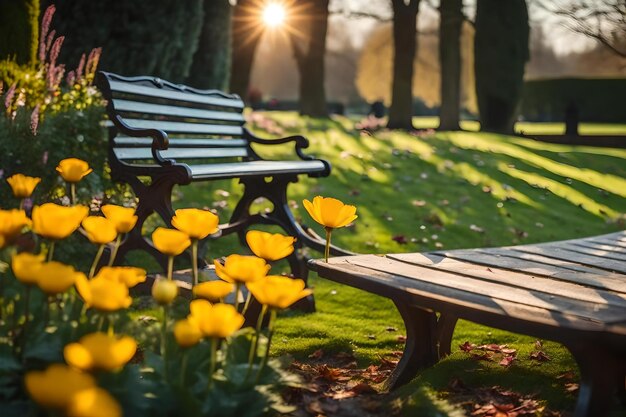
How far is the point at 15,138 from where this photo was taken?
470 cm

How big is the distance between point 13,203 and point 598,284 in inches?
137

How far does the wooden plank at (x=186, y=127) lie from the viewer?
5007 millimetres

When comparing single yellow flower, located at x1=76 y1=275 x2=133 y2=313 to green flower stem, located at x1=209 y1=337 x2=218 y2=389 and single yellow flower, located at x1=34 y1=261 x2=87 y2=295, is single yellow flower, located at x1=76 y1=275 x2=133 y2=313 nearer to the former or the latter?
single yellow flower, located at x1=34 y1=261 x2=87 y2=295

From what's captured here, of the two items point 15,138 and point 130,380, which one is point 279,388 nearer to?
point 130,380

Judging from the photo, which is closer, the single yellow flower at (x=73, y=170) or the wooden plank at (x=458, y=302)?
the wooden plank at (x=458, y=302)

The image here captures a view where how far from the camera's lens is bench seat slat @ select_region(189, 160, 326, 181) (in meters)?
4.30

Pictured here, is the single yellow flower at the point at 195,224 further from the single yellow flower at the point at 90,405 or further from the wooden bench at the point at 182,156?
the wooden bench at the point at 182,156

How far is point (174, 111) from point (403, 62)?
50.7 feet

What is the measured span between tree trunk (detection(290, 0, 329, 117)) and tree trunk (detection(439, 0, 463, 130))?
334 cm

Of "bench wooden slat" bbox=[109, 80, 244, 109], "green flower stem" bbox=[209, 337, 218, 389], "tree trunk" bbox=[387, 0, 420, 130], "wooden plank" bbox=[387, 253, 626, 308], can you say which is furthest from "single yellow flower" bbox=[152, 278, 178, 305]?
"tree trunk" bbox=[387, 0, 420, 130]

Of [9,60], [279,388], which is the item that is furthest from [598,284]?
[9,60]

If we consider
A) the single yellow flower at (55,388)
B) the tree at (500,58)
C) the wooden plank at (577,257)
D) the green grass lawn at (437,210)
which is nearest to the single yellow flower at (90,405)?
the single yellow flower at (55,388)

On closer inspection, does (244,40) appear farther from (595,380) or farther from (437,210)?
(595,380)

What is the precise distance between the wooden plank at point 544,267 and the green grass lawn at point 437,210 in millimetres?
497
